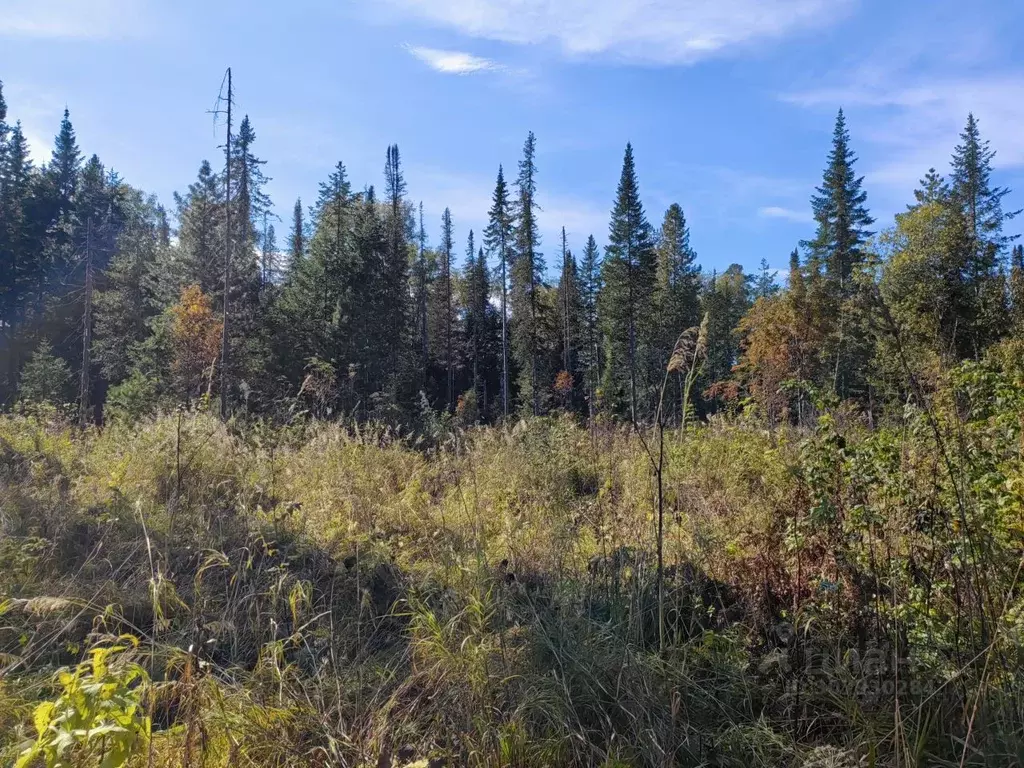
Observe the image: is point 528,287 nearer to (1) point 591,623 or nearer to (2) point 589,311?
(2) point 589,311

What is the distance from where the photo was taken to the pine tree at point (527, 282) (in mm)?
35188

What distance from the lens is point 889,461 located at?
9.30 feet

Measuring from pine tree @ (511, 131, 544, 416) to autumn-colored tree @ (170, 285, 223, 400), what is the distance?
17289mm

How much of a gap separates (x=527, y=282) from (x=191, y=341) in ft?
61.0

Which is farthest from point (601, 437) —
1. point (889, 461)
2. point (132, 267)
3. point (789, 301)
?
point (132, 267)

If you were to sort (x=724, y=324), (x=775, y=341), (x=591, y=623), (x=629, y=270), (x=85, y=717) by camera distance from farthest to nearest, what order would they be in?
(x=724, y=324) < (x=629, y=270) < (x=775, y=341) < (x=591, y=623) < (x=85, y=717)

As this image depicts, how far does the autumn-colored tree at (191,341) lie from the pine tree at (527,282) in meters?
17.3

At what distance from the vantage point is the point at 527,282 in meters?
35.3

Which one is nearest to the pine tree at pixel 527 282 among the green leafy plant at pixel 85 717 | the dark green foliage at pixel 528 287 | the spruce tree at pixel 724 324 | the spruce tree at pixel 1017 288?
the dark green foliage at pixel 528 287

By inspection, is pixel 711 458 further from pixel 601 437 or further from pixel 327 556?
pixel 327 556

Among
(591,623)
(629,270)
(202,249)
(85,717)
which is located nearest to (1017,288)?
(629,270)

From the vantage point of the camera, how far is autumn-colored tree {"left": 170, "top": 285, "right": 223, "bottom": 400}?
23.7 meters

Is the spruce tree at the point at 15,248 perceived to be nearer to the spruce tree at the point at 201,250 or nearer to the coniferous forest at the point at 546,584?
the spruce tree at the point at 201,250

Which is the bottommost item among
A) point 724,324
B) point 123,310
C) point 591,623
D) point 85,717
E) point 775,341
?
point 591,623
